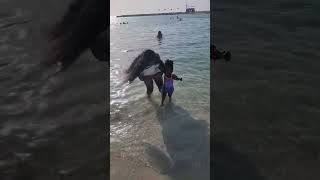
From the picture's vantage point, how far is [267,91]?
893cm

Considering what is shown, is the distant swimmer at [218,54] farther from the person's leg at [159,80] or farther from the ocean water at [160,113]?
the person's leg at [159,80]

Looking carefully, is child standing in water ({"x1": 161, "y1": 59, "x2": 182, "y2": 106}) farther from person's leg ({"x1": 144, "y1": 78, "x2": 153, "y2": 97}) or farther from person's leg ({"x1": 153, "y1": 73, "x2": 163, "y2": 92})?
person's leg ({"x1": 144, "y1": 78, "x2": 153, "y2": 97})

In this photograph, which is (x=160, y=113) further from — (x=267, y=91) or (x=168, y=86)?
(x=267, y=91)

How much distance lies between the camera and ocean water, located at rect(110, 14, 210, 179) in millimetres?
7090


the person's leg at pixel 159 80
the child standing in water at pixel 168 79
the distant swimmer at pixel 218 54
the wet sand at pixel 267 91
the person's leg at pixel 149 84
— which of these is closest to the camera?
the wet sand at pixel 267 91

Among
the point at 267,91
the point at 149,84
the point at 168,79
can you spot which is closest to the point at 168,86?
the point at 168,79

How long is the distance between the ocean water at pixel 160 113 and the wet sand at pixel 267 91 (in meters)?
0.31

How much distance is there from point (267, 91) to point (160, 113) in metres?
2.25

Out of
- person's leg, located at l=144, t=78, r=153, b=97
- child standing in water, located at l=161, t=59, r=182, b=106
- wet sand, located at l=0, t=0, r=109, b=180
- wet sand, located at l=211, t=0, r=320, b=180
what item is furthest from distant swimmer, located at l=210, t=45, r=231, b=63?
wet sand, located at l=0, t=0, r=109, b=180

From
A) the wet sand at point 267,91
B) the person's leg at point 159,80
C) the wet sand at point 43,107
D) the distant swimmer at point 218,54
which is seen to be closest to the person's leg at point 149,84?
the person's leg at point 159,80

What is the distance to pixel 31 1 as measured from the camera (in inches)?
414

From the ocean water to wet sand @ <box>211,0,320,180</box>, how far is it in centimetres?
31

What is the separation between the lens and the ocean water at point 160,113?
23.3 ft

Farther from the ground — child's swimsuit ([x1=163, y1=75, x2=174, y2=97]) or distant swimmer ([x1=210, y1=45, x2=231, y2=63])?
distant swimmer ([x1=210, y1=45, x2=231, y2=63])
